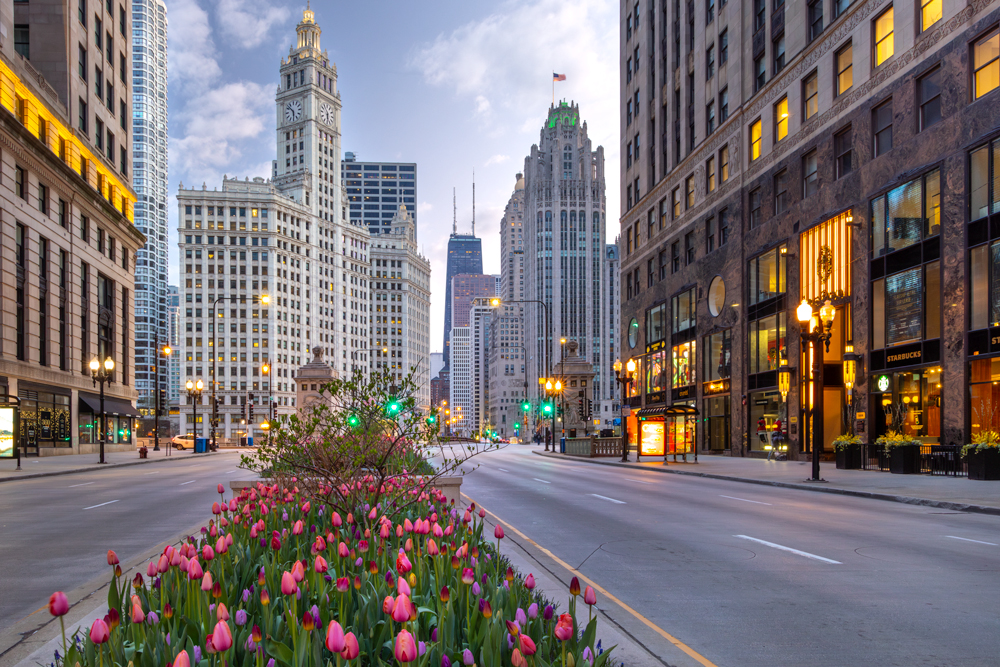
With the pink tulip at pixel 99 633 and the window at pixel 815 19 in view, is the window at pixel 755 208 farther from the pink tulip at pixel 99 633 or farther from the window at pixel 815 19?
the pink tulip at pixel 99 633

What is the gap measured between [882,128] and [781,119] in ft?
32.3

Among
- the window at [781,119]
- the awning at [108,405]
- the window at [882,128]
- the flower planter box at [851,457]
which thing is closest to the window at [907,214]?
the window at [882,128]

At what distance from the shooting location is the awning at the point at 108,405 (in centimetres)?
5466

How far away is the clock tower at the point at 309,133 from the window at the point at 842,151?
466 ft

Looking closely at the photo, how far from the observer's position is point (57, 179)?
163ft

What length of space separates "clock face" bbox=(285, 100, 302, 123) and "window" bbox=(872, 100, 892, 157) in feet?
518

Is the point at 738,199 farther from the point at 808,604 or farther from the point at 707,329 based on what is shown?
the point at 808,604

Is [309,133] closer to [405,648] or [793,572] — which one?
[793,572]

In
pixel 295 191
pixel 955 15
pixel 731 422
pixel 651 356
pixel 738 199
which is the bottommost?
pixel 731 422

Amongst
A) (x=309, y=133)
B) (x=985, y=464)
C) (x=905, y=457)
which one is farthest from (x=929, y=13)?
(x=309, y=133)

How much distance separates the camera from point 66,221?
172 feet

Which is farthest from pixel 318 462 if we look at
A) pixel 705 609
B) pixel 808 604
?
pixel 808 604

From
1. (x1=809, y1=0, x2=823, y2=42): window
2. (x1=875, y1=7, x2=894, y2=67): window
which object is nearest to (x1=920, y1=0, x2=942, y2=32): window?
(x1=875, y1=7, x2=894, y2=67): window

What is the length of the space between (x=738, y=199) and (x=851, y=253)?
12383 mm
